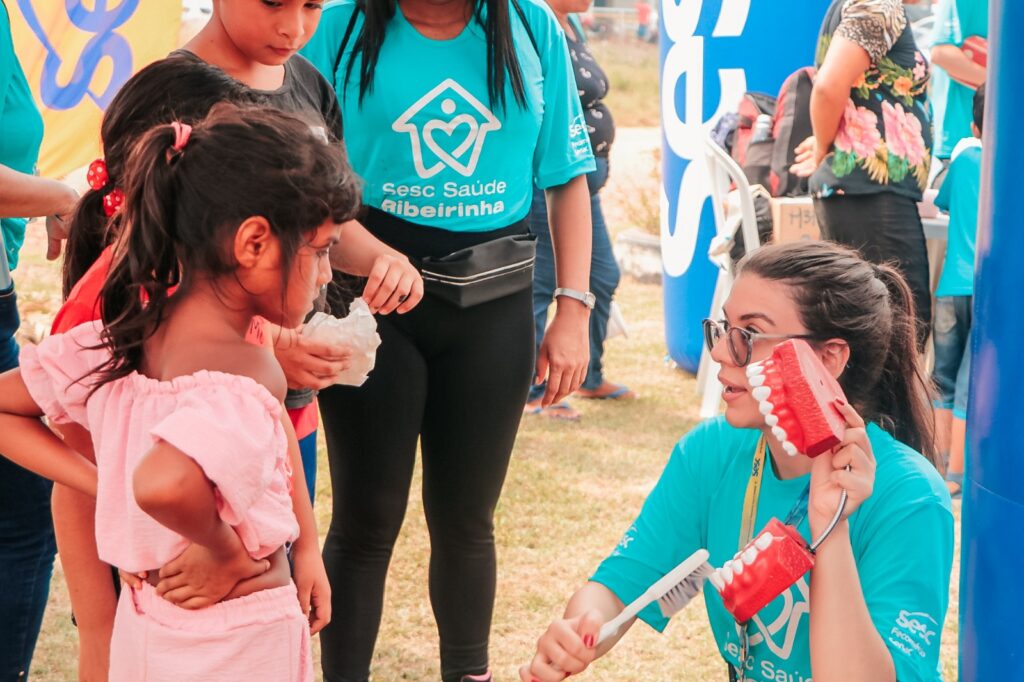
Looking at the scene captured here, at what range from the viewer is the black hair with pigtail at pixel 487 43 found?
2322 mm

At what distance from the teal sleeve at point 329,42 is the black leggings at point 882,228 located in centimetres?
216

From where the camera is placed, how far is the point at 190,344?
1.58m

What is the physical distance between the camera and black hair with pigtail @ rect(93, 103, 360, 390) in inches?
61.7

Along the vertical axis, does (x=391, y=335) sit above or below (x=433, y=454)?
above

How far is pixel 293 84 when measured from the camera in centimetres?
211

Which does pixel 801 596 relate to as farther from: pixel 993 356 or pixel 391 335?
pixel 391 335

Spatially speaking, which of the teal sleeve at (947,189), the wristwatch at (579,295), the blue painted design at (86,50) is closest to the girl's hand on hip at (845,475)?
the wristwatch at (579,295)

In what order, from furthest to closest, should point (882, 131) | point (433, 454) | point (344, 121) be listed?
point (882, 131) → point (433, 454) → point (344, 121)

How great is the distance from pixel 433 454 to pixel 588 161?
2.27ft

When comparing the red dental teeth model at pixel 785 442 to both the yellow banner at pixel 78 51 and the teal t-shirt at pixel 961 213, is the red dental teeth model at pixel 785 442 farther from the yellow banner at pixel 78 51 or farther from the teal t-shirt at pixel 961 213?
the yellow banner at pixel 78 51

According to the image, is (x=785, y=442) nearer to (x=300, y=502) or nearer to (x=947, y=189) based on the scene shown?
(x=300, y=502)

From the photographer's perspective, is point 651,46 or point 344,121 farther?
point 651,46

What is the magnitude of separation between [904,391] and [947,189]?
8.84ft

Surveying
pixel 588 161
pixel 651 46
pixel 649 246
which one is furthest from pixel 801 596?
pixel 651 46
